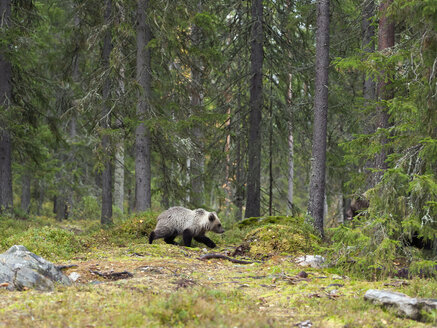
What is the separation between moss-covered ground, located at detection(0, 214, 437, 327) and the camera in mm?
5512

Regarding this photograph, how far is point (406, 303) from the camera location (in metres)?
6.07

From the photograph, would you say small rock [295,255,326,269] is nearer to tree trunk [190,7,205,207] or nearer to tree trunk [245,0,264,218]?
tree trunk [190,7,205,207]

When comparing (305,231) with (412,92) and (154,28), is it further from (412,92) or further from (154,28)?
(154,28)

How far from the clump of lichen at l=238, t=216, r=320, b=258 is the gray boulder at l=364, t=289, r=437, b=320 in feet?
Answer: 17.5

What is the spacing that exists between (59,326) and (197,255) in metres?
6.40

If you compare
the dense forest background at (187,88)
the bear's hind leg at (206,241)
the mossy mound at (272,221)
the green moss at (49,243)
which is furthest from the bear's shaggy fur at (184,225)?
the dense forest background at (187,88)

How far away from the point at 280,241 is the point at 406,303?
20.3ft

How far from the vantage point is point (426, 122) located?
9.01 meters

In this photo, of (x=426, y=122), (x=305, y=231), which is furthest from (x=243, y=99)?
(x=426, y=122)

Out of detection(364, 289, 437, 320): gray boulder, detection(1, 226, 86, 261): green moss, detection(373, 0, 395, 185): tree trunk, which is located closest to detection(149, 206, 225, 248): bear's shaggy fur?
detection(1, 226, 86, 261): green moss

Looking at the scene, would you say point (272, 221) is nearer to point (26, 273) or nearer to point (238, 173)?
point (238, 173)

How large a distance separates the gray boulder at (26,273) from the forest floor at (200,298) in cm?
24

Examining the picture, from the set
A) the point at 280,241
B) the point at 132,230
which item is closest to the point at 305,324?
the point at 280,241

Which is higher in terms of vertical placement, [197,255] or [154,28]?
[154,28]
